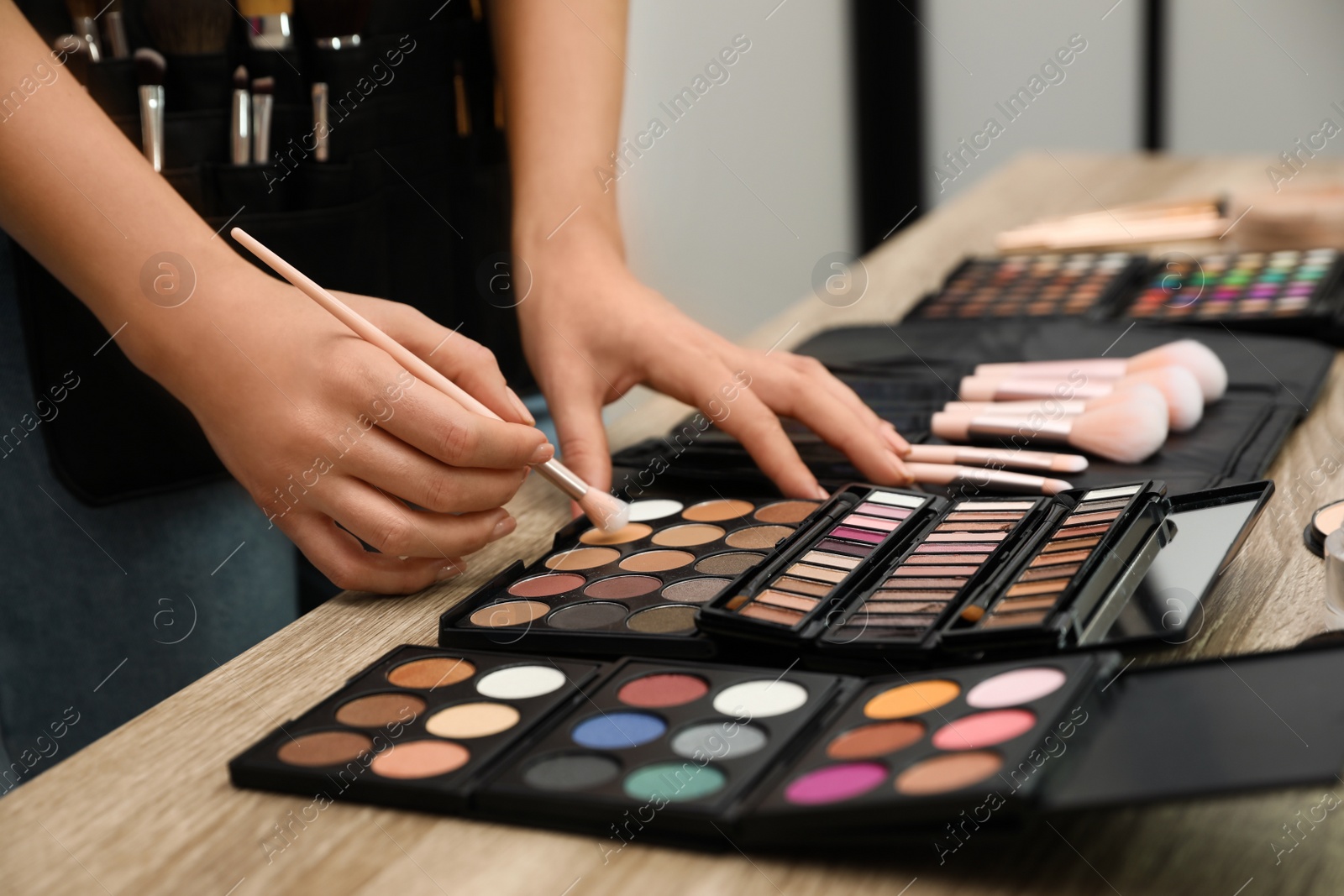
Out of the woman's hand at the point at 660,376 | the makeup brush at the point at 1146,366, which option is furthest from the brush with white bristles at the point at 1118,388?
the woman's hand at the point at 660,376

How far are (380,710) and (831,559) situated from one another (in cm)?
24

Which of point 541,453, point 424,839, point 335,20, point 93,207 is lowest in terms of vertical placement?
point 424,839

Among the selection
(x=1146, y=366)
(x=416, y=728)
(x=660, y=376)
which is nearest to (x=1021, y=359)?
(x=1146, y=366)

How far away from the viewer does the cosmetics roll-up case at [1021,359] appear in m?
0.85

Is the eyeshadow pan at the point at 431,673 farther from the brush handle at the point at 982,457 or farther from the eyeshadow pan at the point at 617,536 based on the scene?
the brush handle at the point at 982,457

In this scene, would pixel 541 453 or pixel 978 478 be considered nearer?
pixel 541 453

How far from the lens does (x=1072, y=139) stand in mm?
3275

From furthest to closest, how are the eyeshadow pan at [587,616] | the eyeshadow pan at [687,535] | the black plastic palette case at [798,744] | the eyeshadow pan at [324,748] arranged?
the eyeshadow pan at [687,535] → the eyeshadow pan at [587,616] → the eyeshadow pan at [324,748] → the black plastic palette case at [798,744]

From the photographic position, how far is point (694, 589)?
2.31 feet

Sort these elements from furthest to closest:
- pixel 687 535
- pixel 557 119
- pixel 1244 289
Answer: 1. pixel 1244 289
2. pixel 557 119
3. pixel 687 535

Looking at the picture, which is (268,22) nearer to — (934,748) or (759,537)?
(759,537)

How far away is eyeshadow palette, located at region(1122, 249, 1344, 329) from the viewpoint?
1.13 metres

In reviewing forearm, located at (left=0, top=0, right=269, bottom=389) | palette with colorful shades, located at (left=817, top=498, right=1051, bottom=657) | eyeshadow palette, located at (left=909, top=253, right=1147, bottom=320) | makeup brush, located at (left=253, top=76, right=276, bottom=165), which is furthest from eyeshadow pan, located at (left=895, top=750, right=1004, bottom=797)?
eyeshadow palette, located at (left=909, top=253, right=1147, bottom=320)

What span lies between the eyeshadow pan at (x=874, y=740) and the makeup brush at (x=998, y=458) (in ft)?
1.16
